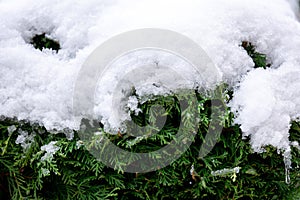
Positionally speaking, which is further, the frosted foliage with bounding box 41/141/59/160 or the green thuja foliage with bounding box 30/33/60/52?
the green thuja foliage with bounding box 30/33/60/52

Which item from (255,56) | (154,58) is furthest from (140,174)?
(255,56)

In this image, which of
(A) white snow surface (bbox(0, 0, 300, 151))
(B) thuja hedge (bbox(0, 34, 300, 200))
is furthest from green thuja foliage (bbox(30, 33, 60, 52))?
(B) thuja hedge (bbox(0, 34, 300, 200))

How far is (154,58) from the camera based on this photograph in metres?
1.34

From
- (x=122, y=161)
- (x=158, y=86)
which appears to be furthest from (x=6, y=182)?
(x=158, y=86)

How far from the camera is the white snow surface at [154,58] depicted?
132 centimetres

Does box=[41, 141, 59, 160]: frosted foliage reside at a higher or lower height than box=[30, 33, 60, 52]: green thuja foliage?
lower

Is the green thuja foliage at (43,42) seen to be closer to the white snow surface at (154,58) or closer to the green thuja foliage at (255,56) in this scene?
the white snow surface at (154,58)

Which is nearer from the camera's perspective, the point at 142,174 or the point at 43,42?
the point at 142,174

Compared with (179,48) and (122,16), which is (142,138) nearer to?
(179,48)

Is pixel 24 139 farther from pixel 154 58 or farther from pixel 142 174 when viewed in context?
pixel 154 58

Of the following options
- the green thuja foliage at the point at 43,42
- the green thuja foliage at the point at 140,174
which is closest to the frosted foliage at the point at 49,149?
the green thuja foliage at the point at 140,174

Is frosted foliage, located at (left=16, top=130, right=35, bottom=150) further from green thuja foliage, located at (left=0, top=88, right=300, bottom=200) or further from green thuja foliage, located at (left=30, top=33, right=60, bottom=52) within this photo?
green thuja foliage, located at (left=30, top=33, right=60, bottom=52)

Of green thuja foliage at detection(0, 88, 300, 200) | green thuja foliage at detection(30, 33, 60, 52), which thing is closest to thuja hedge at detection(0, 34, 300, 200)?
green thuja foliage at detection(0, 88, 300, 200)

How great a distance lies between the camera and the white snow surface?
4.33 ft
